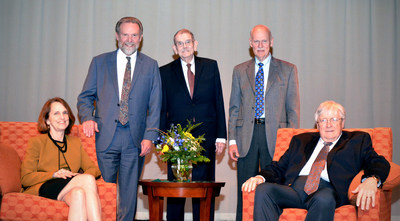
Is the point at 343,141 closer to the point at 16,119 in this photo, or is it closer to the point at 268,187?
the point at 268,187

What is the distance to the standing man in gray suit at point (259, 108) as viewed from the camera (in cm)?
401

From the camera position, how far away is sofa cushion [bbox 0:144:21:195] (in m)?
3.24

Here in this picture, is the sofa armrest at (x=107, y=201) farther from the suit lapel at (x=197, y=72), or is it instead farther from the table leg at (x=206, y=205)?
the suit lapel at (x=197, y=72)

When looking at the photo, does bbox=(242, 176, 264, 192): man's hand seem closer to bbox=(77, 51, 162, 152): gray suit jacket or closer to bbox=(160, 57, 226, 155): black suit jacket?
bbox=(160, 57, 226, 155): black suit jacket

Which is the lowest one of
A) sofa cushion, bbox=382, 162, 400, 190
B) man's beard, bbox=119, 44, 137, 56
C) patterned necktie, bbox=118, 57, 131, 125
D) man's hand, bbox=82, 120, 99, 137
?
sofa cushion, bbox=382, 162, 400, 190

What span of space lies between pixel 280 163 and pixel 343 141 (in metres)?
0.49

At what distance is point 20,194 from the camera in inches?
125

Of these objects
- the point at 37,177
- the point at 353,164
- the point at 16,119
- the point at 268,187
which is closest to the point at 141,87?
the point at 37,177

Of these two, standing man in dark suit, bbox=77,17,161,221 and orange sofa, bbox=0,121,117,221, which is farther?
standing man in dark suit, bbox=77,17,161,221

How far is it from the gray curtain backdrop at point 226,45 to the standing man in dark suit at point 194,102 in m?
1.31

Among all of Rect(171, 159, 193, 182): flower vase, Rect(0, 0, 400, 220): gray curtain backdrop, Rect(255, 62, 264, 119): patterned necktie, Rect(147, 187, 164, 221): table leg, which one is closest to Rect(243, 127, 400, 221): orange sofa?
Rect(171, 159, 193, 182): flower vase

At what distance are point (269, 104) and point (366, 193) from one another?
139 centimetres

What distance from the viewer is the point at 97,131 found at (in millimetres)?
3844

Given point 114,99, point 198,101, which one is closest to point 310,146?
point 198,101
